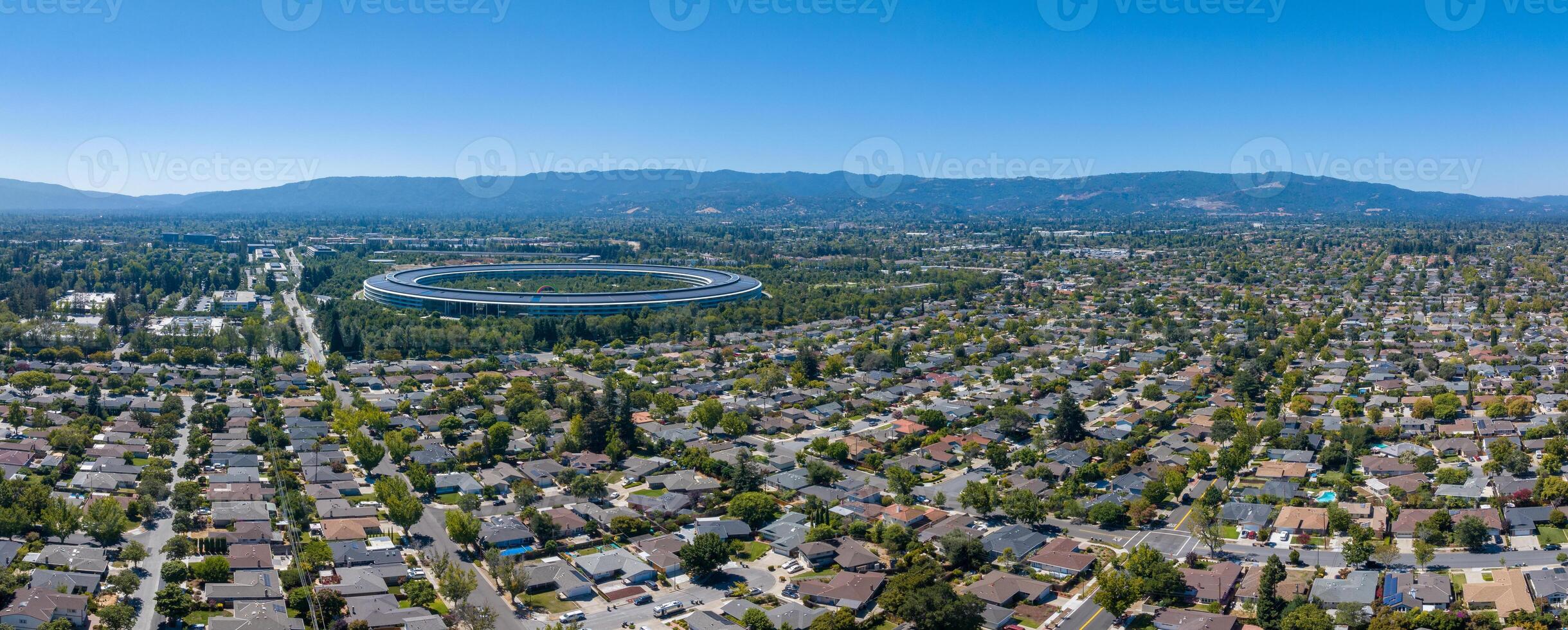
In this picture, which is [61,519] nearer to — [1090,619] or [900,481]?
[900,481]

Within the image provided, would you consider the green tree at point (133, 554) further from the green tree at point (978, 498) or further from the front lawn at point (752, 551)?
the green tree at point (978, 498)

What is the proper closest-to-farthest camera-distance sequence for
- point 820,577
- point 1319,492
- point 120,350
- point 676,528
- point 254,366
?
point 820,577, point 676,528, point 1319,492, point 254,366, point 120,350

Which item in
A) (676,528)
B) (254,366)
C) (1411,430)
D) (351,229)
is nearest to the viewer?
(676,528)

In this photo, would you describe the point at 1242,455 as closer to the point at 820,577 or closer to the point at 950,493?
the point at 950,493

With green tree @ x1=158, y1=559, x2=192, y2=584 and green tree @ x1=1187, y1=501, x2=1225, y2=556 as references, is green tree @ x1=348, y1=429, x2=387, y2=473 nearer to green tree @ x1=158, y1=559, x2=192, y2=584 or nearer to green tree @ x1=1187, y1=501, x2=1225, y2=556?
green tree @ x1=158, y1=559, x2=192, y2=584

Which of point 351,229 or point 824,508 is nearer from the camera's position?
point 824,508

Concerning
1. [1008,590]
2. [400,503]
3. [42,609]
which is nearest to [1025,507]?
[1008,590]

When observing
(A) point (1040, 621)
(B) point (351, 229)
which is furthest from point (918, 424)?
(B) point (351, 229)

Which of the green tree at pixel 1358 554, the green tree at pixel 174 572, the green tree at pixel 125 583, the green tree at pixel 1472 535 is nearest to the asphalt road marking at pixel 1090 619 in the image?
the green tree at pixel 1358 554
